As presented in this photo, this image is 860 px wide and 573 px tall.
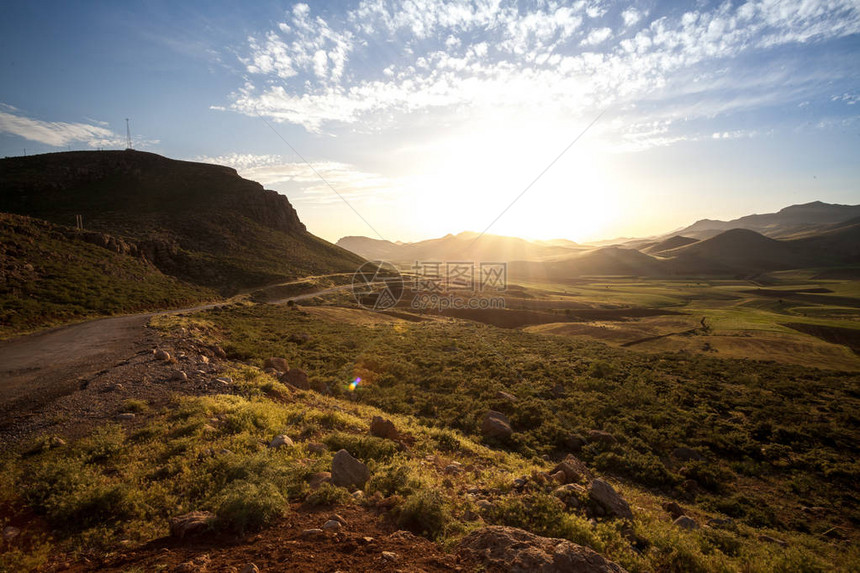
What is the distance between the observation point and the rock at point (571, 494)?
7457mm

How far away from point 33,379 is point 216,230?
209ft

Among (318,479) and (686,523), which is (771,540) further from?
(318,479)

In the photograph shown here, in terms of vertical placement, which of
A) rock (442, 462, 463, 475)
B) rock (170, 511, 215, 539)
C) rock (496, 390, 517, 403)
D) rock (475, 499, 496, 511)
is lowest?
rock (496, 390, 517, 403)

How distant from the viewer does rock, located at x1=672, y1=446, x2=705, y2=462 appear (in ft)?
43.6

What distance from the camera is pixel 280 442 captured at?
8.77 m

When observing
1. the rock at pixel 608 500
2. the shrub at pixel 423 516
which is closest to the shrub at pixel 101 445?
the shrub at pixel 423 516

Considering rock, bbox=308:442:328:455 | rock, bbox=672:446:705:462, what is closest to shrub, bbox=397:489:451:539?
rock, bbox=308:442:328:455

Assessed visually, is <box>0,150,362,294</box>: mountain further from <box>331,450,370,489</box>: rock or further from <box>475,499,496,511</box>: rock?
<box>475,499,496,511</box>: rock

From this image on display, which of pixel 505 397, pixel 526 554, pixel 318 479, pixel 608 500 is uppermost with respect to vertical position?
pixel 526 554

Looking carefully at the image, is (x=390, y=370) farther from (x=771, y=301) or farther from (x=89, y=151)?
(x=89, y=151)

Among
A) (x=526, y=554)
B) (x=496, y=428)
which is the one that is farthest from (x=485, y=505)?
(x=496, y=428)

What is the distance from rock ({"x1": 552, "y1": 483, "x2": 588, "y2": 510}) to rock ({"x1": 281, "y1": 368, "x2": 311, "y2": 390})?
1186cm

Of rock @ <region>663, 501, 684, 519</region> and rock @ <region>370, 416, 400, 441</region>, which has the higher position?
rock @ <region>370, 416, 400, 441</region>

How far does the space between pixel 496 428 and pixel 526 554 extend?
9000 mm
